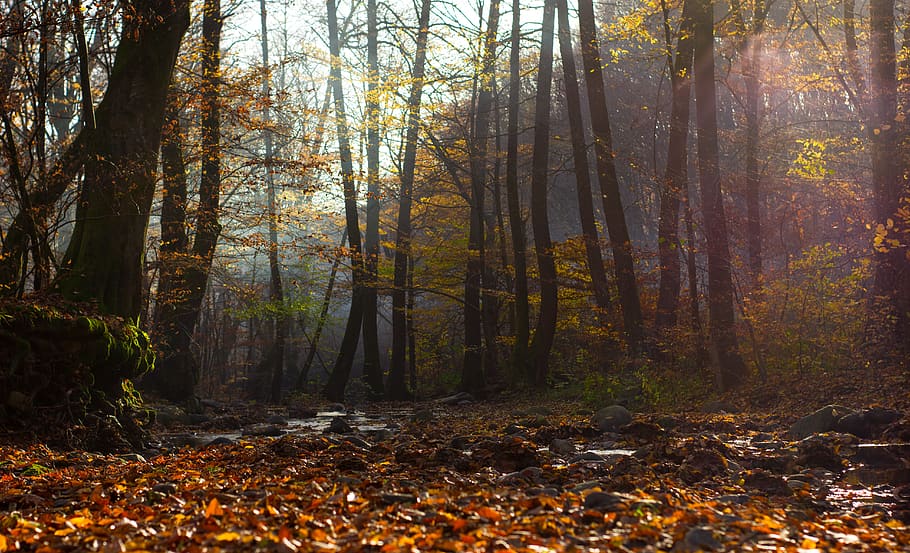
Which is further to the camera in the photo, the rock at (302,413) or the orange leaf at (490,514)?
the rock at (302,413)

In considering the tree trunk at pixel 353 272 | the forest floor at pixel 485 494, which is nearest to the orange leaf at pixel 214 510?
the forest floor at pixel 485 494

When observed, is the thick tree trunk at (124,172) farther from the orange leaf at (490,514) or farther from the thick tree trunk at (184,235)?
the orange leaf at (490,514)

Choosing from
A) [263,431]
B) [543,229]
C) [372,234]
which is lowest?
[263,431]

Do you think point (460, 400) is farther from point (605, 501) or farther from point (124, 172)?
point (605, 501)

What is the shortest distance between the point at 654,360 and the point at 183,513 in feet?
34.0

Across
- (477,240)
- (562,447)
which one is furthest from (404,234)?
(562,447)

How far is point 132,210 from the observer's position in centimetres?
932

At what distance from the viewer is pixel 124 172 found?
9023 millimetres

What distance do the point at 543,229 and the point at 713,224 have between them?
564cm

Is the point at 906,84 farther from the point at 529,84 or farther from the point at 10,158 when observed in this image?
the point at 529,84

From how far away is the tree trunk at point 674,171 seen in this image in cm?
1283

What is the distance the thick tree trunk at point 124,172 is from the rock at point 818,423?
7.09m

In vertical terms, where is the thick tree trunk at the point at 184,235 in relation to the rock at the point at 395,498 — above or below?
above

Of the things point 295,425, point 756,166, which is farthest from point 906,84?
point 295,425
